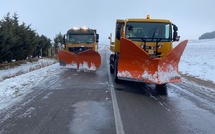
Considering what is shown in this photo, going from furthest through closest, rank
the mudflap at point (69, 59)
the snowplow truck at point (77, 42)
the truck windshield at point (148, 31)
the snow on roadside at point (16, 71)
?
the snowplow truck at point (77, 42), the mudflap at point (69, 59), the snow on roadside at point (16, 71), the truck windshield at point (148, 31)

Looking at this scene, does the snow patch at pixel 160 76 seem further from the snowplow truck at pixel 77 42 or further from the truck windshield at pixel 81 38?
the truck windshield at pixel 81 38

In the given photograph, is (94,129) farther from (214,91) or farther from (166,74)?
(214,91)

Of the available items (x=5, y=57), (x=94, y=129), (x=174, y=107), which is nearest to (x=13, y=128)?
(x=94, y=129)

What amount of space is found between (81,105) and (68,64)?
420 inches

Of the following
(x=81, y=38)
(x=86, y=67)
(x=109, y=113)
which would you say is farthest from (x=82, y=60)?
(x=109, y=113)

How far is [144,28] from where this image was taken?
1108 cm

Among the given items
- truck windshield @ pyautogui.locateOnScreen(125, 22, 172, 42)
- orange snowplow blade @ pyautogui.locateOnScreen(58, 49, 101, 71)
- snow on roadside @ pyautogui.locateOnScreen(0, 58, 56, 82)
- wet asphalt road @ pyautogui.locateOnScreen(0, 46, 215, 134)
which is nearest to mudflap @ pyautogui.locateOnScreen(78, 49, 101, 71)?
orange snowplow blade @ pyautogui.locateOnScreen(58, 49, 101, 71)

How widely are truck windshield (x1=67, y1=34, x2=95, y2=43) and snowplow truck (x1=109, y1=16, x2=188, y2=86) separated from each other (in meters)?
8.77

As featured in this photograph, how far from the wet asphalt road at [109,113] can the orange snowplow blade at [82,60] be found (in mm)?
6568

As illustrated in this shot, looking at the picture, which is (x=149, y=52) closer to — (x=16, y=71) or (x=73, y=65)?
(x=73, y=65)

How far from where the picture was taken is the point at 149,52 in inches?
416

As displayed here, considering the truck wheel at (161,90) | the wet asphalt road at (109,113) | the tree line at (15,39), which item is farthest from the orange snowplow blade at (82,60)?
the truck wheel at (161,90)

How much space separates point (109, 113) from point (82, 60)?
1074 cm

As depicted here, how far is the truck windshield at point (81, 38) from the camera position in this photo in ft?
66.3
